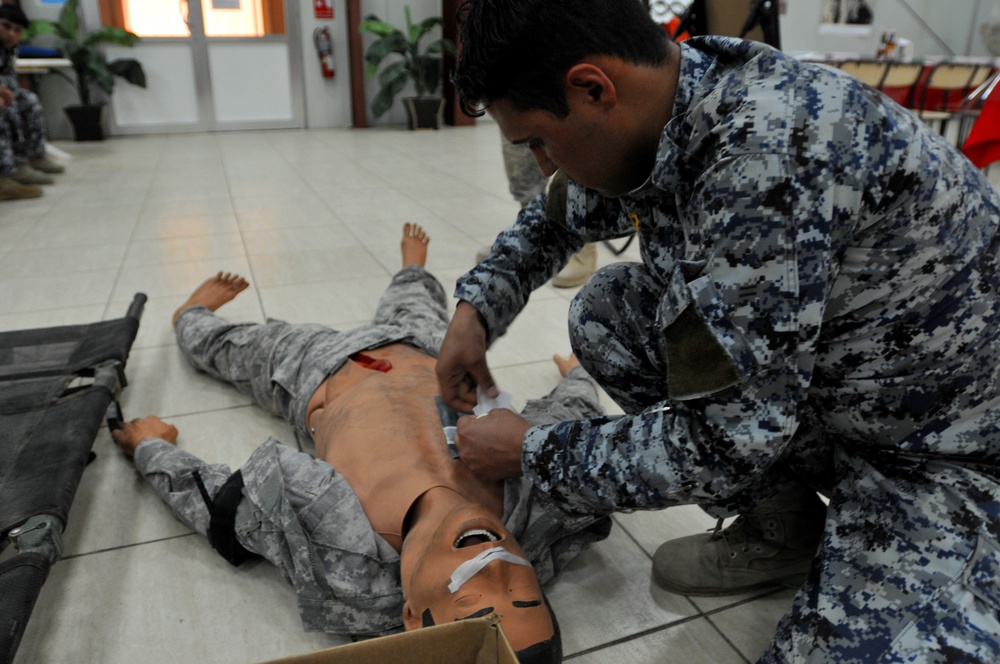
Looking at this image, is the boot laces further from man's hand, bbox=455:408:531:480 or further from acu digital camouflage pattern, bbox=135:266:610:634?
man's hand, bbox=455:408:531:480

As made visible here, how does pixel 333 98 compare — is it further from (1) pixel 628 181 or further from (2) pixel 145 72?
(1) pixel 628 181

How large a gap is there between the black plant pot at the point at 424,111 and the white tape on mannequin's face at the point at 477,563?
23.4 ft

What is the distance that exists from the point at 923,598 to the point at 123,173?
5454 millimetres

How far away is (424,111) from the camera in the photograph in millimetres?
7648

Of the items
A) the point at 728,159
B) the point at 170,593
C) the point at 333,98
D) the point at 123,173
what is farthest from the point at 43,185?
the point at 728,159

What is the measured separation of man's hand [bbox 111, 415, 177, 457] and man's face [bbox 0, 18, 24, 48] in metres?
4.16

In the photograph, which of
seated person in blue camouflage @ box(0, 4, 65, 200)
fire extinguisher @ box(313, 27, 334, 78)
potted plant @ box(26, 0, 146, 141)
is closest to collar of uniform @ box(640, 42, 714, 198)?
seated person in blue camouflage @ box(0, 4, 65, 200)

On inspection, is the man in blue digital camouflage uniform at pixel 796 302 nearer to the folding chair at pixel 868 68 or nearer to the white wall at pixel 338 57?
the folding chair at pixel 868 68

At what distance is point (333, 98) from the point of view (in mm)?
7844

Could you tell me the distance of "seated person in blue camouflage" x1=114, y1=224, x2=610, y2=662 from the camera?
3.20 ft

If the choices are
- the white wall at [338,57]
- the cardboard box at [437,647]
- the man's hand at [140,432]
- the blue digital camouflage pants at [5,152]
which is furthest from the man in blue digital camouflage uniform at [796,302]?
the white wall at [338,57]

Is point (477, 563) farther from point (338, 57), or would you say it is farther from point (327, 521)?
point (338, 57)

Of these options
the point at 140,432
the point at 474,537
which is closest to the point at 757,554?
the point at 474,537

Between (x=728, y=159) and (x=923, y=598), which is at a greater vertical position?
(x=728, y=159)
